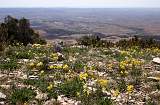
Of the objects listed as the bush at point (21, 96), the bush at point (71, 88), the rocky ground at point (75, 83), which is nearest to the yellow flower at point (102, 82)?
the rocky ground at point (75, 83)

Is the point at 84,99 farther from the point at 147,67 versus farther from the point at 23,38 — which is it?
the point at 23,38

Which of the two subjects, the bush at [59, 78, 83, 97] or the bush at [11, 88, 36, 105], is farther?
the bush at [59, 78, 83, 97]

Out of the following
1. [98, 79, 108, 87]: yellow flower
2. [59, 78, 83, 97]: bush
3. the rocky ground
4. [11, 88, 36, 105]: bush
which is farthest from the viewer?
[59, 78, 83, 97]: bush

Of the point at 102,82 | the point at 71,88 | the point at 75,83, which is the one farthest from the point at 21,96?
the point at 102,82

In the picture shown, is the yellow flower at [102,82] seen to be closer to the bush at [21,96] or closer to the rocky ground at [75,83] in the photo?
the rocky ground at [75,83]

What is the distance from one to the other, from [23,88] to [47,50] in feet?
25.1

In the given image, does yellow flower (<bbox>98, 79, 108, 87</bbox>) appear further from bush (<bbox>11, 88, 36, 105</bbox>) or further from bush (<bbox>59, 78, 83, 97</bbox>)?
bush (<bbox>11, 88, 36, 105</bbox>)

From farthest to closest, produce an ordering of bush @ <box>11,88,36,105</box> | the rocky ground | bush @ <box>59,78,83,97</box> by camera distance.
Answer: bush @ <box>59,78,83,97</box>
the rocky ground
bush @ <box>11,88,36,105</box>

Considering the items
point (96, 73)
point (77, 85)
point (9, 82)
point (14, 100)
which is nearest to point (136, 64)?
point (96, 73)

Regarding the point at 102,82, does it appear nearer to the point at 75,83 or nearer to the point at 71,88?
the point at 71,88

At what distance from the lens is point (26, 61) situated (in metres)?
14.6

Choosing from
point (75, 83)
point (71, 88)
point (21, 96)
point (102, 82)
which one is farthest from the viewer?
point (75, 83)

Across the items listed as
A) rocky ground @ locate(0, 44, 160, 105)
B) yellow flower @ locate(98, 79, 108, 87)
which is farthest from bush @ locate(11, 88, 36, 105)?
yellow flower @ locate(98, 79, 108, 87)

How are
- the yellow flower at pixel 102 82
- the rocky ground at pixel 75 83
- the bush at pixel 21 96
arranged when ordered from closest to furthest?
the bush at pixel 21 96, the rocky ground at pixel 75 83, the yellow flower at pixel 102 82
